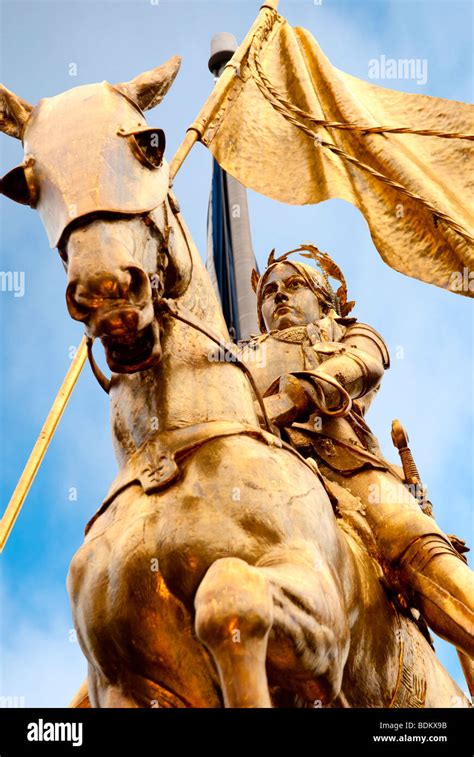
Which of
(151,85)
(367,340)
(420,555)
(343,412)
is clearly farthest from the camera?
(367,340)

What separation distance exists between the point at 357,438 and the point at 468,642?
1.71m

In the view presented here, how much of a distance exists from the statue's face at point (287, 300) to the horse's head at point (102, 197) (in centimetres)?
258

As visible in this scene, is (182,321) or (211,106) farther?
(211,106)

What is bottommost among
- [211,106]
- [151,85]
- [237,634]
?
[237,634]

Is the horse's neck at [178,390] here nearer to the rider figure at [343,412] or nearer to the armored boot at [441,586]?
the rider figure at [343,412]

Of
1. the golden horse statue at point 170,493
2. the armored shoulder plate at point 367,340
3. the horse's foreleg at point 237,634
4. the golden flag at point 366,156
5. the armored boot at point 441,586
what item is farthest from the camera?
the armored shoulder plate at point 367,340

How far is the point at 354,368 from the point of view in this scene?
6.34 metres

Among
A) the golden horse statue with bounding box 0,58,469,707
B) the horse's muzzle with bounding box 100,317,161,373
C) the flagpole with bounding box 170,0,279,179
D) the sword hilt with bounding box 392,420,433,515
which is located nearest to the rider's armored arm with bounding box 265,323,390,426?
the sword hilt with bounding box 392,420,433,515

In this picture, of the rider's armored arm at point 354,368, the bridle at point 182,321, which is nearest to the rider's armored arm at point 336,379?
the rider's armored arm at point 354,368

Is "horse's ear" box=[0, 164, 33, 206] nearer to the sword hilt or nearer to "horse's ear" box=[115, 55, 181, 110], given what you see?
"horse's ear" box=[115, 55, 181, 110]

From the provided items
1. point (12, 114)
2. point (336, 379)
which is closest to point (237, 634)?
point (12, 114)

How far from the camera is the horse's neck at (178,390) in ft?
14.5

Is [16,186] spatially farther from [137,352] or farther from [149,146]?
[137,352]

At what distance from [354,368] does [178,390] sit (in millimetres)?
2070
